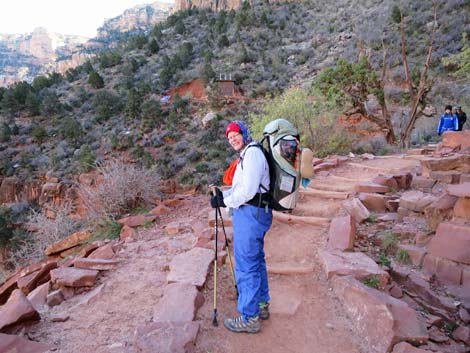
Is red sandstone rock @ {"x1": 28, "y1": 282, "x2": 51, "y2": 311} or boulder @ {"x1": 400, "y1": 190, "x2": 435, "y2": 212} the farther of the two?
boulder @ {"x1": 400, "y1": 190, "x2": 435, "y2": 212}

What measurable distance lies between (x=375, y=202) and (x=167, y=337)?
3.85 meters

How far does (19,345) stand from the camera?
7.66ft

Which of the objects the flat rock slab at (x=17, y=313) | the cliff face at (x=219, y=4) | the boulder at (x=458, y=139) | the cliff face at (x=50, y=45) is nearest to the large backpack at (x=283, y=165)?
the flat rock slab at (x=17, y=313)

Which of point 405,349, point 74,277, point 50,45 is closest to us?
point 405,349

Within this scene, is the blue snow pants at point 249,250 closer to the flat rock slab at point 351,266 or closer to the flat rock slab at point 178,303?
the flat rock slab at point 178,303

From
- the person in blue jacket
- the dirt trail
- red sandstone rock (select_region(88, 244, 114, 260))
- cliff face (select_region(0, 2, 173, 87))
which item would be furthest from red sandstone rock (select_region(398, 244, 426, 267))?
cliff face (select_region(0, 2, 173, 87))

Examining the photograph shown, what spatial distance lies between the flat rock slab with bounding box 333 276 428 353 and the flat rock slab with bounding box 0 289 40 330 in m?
2.68

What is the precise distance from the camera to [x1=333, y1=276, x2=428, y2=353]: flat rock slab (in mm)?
2469

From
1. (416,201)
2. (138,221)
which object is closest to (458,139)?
(416,201)

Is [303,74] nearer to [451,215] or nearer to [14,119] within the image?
[14,119]

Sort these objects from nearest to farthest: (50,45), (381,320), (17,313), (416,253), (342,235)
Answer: (381,320), (17,313), (416,253), (342,235), (50,45)

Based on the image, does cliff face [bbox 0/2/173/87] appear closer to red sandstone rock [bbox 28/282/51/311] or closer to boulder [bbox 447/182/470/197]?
red sandstone rock [bbox 28/282/51/311]

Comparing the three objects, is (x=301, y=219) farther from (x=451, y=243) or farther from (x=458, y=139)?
(x=458, y=139)

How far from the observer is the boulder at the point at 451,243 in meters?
3.35
